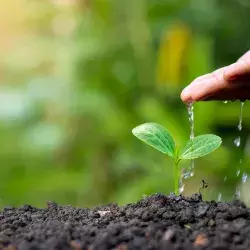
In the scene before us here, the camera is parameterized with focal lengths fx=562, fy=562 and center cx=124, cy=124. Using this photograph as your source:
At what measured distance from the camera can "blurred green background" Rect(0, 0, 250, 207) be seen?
1967 mm

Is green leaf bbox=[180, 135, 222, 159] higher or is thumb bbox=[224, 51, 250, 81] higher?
thumb bbox=[224, 51, 250, 81]

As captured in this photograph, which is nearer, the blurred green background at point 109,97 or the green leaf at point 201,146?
the green leaf at point 201,146

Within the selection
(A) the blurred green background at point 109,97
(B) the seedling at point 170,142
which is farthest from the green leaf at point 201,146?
(A) the blurred green background at point 109,97

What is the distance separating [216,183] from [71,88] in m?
0.66

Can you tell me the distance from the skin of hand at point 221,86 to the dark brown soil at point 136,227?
16 cm

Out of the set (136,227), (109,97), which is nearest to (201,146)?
(136,227)

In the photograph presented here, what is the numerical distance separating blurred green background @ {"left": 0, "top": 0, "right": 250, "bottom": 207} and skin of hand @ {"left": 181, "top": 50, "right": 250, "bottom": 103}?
3.01 ft

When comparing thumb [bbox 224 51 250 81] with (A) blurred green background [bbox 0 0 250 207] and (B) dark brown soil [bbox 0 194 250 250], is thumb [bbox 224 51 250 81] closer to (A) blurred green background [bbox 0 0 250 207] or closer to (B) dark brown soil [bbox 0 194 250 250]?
(B) dark brown soil [bbox 0 194 250 250]

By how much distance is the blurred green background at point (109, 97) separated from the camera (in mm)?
1967

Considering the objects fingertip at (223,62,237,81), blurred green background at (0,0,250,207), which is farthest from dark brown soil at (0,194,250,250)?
blurred green background at (0,0,250,207)

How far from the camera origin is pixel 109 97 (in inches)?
85.4

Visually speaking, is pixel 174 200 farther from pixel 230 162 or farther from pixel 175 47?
pixel 175 47

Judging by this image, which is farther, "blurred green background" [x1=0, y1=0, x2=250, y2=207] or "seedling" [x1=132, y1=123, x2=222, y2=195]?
"blurred green background" [x1=0, y1=0, x2=250, y2=207]

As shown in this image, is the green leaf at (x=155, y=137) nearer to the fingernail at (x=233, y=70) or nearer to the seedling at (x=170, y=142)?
the seedling at (x=170, y=142)
